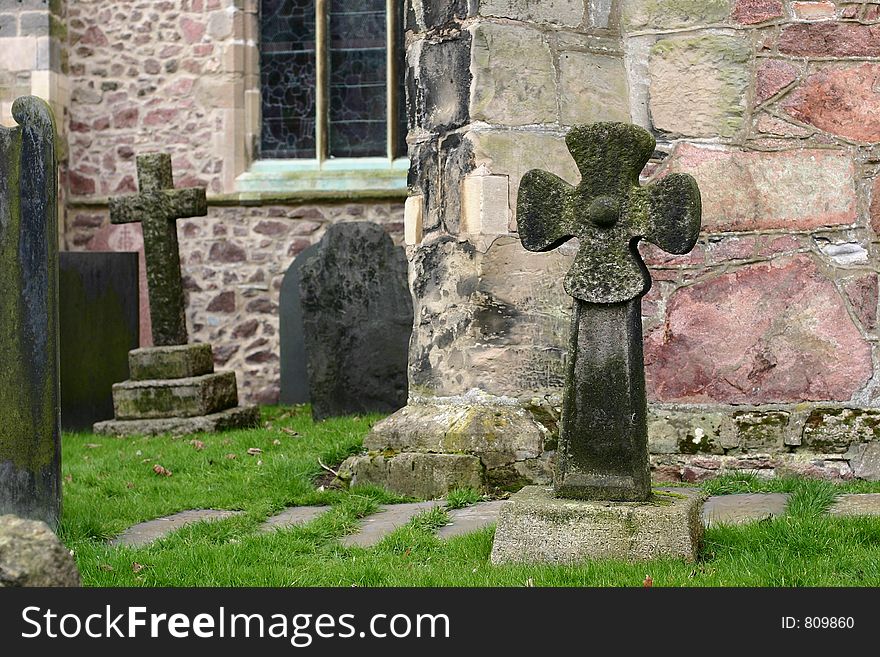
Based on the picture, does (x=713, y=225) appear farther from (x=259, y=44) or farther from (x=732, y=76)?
(x=259, y=44)

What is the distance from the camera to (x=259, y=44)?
512 inches

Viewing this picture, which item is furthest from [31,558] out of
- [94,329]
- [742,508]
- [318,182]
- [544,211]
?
[318,182]

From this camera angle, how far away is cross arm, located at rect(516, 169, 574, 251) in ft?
14.6

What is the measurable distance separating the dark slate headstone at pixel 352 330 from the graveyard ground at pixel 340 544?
259cm

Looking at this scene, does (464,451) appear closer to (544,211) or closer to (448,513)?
(448,513)

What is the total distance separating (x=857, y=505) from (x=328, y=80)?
360 inches

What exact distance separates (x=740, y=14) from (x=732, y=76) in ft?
0.98

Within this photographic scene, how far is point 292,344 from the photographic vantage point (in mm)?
12281

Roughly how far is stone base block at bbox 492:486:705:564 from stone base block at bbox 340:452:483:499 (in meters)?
1.36

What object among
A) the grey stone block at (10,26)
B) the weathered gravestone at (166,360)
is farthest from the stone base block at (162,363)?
the grey stone block at (10,26)

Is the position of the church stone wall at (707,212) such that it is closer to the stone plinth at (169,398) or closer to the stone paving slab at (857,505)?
the stone paving slab at (857,505)

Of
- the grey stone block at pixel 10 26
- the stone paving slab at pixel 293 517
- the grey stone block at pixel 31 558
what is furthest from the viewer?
the grey stone block at pixel 10 26

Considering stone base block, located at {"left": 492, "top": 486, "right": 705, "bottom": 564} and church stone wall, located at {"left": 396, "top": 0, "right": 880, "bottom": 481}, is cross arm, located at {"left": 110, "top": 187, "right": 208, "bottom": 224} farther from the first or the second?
stone base block, located at {"left": 492, "top": 486, "right": 705, "bottom": 564}

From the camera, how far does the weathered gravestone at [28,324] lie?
15.8ft
